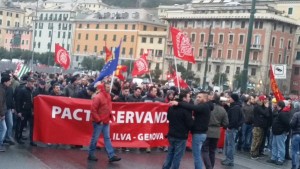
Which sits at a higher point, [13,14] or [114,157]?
[13,14]

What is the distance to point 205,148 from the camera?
11.0m

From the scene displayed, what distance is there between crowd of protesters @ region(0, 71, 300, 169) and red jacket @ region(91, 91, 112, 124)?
0.25 meters

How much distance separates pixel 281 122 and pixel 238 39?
68.4m

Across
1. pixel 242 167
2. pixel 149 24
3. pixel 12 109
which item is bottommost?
pixel 242 167

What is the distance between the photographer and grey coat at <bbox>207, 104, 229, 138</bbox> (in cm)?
1108

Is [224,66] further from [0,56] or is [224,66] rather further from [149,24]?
[0,56]

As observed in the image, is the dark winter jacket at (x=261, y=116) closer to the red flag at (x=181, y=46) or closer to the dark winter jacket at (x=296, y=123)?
the dark winter jacket at (x=296, y=123)

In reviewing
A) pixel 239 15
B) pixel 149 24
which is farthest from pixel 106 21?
pixel 239 15

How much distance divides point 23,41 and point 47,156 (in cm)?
10548

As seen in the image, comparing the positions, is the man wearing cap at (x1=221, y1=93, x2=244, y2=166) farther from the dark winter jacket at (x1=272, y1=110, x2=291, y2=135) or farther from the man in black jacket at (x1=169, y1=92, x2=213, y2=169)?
the man in black jacket at (x1=169, y1=92, x2=213, y2=169)

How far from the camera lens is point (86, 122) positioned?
1291cm

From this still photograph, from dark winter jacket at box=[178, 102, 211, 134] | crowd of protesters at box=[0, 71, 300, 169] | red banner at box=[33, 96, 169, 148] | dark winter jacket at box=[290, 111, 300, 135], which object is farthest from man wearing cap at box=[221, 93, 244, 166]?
dark winter jacket at box=[178, 102, 211, 134]

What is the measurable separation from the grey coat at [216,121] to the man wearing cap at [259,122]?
3409mm

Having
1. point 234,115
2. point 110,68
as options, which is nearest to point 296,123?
point 234,115
